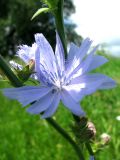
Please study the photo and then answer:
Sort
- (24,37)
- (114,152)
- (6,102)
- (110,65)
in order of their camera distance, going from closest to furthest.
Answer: (114,152), (6,102), (110,65), (24,37)

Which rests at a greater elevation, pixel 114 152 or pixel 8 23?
pixel 8 23

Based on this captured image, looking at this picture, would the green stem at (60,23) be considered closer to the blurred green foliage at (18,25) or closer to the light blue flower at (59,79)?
the light blue flower at (59,79)

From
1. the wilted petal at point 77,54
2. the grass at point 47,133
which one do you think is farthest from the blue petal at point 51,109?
the grass at point 47,133

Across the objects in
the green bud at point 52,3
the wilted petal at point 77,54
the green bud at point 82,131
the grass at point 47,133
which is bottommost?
the grass at point 47,133

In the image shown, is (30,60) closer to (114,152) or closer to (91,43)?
(91,43)

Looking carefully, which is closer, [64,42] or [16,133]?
[64,42]

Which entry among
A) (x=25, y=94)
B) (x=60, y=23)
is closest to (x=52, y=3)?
(x=60, y=23)

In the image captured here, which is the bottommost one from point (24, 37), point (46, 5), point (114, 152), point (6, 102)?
point (114, 152)

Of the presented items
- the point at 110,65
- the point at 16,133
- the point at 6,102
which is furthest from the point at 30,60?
the point at 110,65
